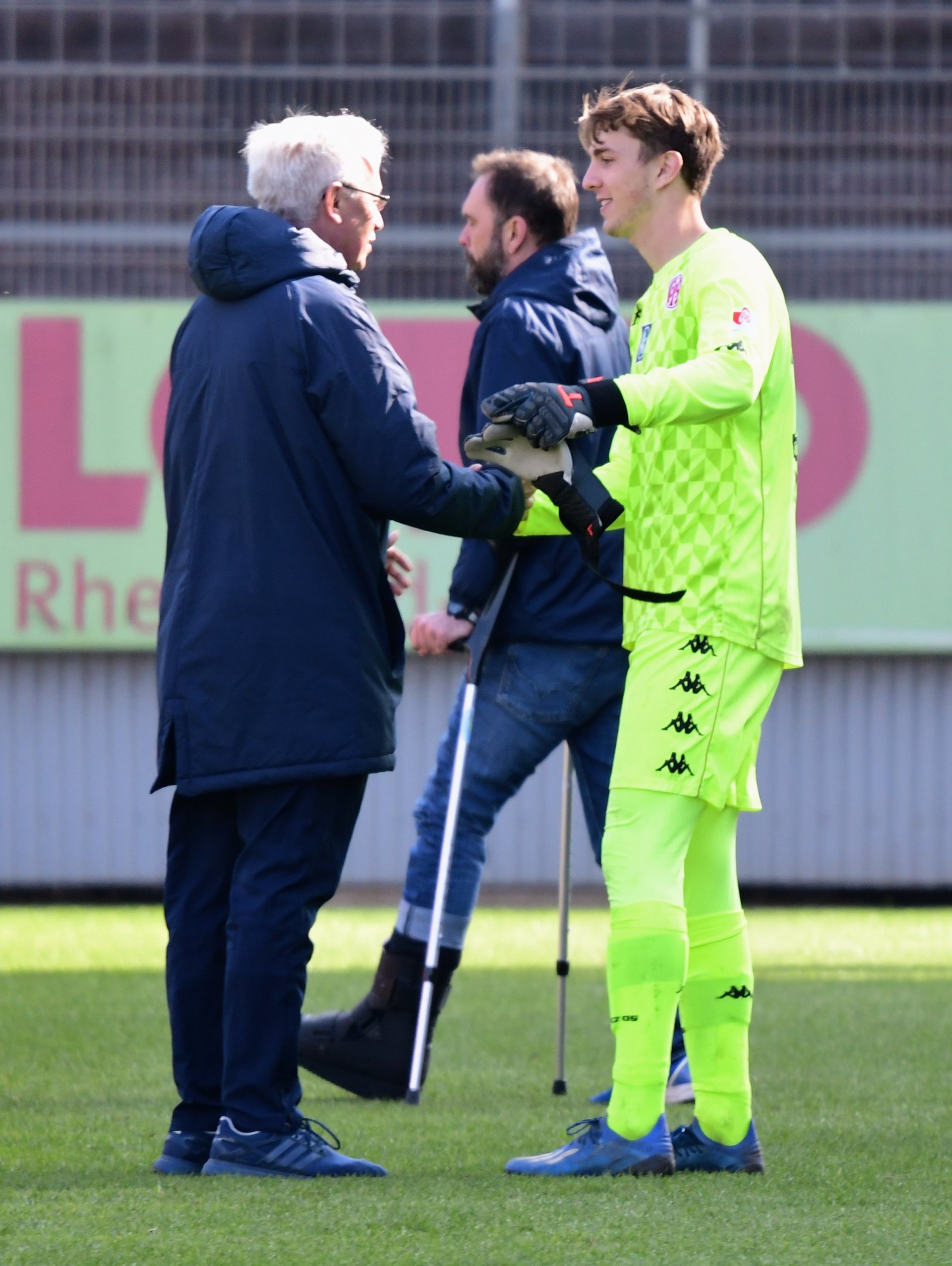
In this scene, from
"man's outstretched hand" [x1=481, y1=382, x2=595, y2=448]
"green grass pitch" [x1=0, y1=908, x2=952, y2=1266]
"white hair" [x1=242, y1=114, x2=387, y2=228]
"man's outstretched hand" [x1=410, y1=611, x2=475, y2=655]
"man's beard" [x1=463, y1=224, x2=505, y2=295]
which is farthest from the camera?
"man's beard" [x1=463, y1=224, x2=505, y2=295]

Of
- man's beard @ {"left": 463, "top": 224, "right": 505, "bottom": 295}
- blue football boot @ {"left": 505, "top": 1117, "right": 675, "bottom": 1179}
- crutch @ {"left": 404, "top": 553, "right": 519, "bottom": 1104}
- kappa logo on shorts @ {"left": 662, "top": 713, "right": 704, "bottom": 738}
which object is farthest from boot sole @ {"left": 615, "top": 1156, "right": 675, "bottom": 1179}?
man's beard @ {"left": 463, "top": 224, "right": 505, "bottom": 295}

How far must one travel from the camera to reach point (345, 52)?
1089cm

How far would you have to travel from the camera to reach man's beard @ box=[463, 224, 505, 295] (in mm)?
5020

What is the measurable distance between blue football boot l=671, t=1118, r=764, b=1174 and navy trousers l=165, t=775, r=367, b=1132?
739mm

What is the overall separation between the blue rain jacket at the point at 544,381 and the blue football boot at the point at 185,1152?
4.89 ft

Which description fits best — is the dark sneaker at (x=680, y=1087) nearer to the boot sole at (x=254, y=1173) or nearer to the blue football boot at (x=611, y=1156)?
the blue football boot at (x=611, y=1156)

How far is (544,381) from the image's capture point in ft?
15.3

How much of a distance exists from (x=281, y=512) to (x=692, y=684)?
84cm

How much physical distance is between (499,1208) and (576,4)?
889 centimetres

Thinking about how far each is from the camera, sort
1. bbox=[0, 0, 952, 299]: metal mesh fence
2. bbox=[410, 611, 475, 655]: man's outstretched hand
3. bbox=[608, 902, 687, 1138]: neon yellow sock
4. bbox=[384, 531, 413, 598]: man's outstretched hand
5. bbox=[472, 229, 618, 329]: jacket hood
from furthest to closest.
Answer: bbox=[0, 0, 952, 299]: metal mesh fence < bbox=[472, 229, 618, 329]: jacket hood < bbox=[410, 611, 475, 655]: man's outstretched hand < bbox=[384, 531, 413, 598]: man's outstretched hand < bbox=[608, 902, 687, 1138]: neon yellow sock

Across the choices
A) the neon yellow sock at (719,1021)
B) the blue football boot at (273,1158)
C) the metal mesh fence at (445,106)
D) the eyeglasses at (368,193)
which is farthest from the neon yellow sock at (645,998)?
the metal mesh fence at (445,106)

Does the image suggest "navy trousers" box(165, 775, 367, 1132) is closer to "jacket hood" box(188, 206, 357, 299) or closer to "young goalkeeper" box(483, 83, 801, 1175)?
"young goalkeeper" box(483, 83, 801, 1175)

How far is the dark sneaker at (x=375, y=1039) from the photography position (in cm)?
479

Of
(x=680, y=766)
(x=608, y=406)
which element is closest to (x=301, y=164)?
(x=608, y=406)
